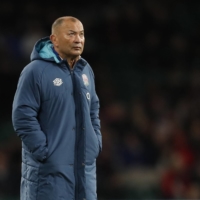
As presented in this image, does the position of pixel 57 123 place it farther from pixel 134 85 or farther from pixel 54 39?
pixel 134 85

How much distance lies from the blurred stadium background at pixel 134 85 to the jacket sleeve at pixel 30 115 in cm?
431

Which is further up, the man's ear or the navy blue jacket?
the man's ear

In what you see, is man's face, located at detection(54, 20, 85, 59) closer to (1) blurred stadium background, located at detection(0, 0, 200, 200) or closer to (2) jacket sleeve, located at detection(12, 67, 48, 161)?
(2) jacket sleeve, located at detection(12, 67, 48, 161)

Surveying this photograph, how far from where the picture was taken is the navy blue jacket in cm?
515

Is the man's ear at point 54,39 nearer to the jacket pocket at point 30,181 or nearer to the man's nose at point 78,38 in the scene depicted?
the man's nose at point 78,38

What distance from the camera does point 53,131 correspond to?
5.22 metres

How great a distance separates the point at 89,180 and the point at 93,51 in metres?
7.85

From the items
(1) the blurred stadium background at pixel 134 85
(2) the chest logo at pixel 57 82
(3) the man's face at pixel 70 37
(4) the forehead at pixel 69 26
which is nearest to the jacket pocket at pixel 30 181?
(2) the chest logo at pixel 57 82

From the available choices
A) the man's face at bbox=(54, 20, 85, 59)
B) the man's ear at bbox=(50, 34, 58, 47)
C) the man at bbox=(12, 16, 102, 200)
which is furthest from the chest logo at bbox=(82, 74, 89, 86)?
the man's ear at bbox=(50, 34, 58, 47)

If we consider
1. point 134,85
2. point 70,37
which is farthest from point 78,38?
point 134,85

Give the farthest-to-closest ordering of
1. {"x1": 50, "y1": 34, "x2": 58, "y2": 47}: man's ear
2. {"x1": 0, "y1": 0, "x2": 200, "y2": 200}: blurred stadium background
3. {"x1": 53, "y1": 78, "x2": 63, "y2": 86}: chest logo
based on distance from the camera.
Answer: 1. {"x1": 0, "y1": 0, "x2": 200, "y2": 200}: blurred stadium background
2. {"x1": 50, "y1": 34, "x2": 58, "y2": 47}: man's ear
3. {"x1": 53, "y1": 78, "x2": 63, "y2": 86}: chest logo

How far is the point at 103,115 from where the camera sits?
37.4ft

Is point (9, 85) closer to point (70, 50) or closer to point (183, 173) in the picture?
point (183, 173)

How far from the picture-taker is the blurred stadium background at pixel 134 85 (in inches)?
401
